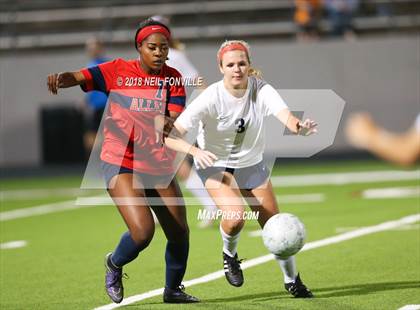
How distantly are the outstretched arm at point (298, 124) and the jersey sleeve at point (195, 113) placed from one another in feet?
2.16

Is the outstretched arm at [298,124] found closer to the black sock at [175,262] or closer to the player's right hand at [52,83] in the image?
the black sock at [175,262]

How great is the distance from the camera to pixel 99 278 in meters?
10.3

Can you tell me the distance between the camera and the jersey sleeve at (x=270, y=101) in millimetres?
8648

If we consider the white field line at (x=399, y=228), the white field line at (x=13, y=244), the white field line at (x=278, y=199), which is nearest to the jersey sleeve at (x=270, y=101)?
the white field line at (x=399, y=228)

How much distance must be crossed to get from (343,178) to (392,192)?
2.47m

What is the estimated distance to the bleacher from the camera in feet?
80.2

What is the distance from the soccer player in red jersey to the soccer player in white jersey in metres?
0.24

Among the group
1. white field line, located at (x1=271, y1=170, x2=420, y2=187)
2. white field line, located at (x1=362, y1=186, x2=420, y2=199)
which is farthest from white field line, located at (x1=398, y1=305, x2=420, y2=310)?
white field line, located at (x1=271, y1=170, x2=420, y2=187)

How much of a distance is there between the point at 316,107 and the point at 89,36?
6039 millimetres

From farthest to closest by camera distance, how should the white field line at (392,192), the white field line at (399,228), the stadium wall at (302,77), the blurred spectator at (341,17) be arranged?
the blurred spectator at (341,17)
the stadium wall at (302,77)
the white field line at (392,192)
the white field line at (399,228)

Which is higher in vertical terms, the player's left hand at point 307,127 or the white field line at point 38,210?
the player's left hand at point 307,127

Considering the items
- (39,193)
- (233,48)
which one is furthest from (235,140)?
(39,193)

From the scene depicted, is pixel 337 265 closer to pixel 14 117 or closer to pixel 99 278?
pixel 99 278

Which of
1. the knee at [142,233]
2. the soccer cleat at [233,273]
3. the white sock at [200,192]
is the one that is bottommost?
the white sock at [200,192]
